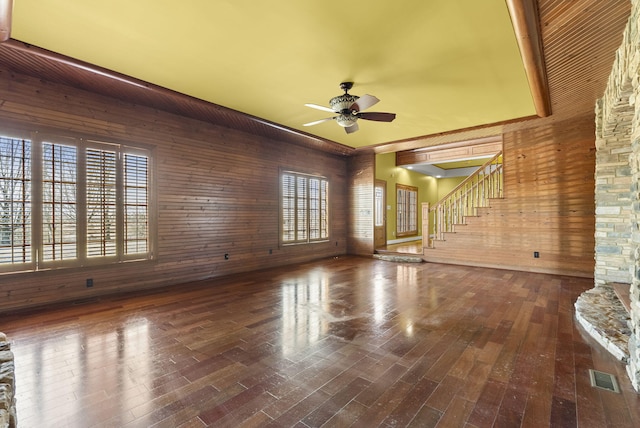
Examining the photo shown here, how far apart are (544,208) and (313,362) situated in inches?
241

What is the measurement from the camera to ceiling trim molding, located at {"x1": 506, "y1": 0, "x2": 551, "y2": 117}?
264 cm

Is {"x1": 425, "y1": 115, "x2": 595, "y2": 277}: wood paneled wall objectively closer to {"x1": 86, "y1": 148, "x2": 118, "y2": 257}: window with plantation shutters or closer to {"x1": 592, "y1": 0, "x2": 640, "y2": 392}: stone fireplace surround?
{"x1": 592, "y1": 0, "x2": 640, "y2": 392}: stone fireplace surround

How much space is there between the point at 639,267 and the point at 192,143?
20.3 feet

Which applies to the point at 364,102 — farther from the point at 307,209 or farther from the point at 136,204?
the point at 307,209

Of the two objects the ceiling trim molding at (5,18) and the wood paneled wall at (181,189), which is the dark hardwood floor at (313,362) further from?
the ceiling trim molding at (5,18)

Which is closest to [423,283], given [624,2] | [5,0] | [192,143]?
[624,2]

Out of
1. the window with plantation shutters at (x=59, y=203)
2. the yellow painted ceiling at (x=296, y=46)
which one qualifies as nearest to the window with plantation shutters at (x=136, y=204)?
the window with plantation shutters at (x=59, y=203)

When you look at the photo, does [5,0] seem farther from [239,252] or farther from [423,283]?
[423,283]

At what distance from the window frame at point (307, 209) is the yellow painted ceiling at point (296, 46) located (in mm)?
2831

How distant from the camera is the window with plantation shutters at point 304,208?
758 centimetres

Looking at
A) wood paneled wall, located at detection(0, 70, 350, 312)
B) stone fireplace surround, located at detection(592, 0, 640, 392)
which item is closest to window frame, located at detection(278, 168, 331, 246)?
wood paneled wall, located at detection(0, 70, 350, 312)

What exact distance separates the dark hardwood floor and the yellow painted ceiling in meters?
3.14

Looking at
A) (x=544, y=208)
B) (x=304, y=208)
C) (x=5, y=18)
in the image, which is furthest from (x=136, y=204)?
(x=544, y=208)

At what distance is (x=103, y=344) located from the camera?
2934 mm
